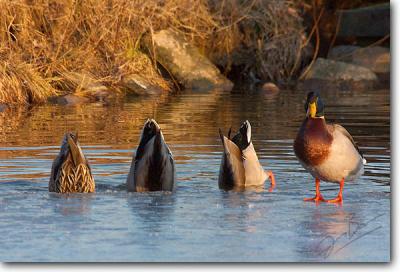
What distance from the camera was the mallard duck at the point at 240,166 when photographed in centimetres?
765

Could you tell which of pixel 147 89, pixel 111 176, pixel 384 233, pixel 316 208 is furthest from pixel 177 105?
pixel 384 233

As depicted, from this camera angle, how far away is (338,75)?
1989cm

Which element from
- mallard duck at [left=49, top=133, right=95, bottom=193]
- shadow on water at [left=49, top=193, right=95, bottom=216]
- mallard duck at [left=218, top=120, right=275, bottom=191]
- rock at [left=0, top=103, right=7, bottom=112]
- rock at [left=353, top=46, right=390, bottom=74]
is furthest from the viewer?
rock at [left=353, top=46, right=390, bottom=74]

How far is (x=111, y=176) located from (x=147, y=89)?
9.43 meters

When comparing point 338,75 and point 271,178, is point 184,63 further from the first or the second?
point 271,178

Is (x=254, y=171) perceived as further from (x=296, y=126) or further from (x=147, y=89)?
(x=147, y=89)

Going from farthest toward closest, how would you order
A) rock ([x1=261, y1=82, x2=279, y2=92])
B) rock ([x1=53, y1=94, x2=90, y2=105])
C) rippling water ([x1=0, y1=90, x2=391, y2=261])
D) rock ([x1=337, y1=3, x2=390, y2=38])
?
rock ([x1=337, y1=3, x2=390, y2=38])
rock ([x1=261, y1=82, x2=279, y2=92])
rock ([x1=53, y1=94, x2=90, y2=105])
rippling water ([x1=0, y1=90, x2=391, y2=261])

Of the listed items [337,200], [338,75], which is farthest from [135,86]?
[337,200]

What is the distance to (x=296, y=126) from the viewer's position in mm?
12172

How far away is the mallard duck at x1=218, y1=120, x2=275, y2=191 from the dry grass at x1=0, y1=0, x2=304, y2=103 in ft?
24.9

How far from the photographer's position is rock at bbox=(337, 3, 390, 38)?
2162 centimetres

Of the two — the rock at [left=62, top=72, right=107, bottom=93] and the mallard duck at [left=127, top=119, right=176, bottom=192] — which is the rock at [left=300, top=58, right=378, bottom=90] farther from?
the mallard duck at [left=127, top=119, right=176, bottom=192]

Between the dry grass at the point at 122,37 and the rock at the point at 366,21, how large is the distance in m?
2.02

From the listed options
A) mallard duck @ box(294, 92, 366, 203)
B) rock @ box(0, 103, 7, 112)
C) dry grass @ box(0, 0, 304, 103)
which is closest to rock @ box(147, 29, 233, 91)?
dry grass @ box(0, 0, 304, 103)
